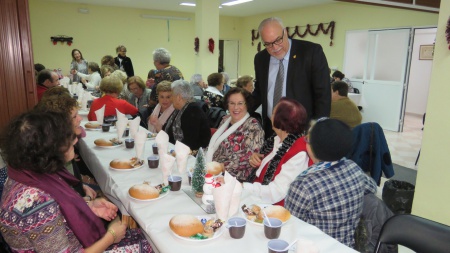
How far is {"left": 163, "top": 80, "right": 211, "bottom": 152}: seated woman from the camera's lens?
296 centimetres

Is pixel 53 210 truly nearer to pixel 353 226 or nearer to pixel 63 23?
pixel 353 226

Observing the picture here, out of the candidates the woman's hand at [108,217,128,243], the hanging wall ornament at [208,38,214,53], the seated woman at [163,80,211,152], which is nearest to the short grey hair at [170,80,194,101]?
the seated woman at [163,80,211,152]

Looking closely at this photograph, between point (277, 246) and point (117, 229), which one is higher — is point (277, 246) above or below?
above

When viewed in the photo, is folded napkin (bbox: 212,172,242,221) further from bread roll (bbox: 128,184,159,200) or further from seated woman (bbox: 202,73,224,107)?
seated woman (bbox: 202,73,224,107)

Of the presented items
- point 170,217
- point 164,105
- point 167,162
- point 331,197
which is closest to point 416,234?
point 331,197

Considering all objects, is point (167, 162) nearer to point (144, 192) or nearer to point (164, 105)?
point (144, 192)

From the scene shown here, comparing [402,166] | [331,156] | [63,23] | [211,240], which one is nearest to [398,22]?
[402,166]

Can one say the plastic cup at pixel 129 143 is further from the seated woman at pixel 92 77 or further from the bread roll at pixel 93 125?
the seated woman at pixel 92 77

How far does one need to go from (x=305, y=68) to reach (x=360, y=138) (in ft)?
3.40

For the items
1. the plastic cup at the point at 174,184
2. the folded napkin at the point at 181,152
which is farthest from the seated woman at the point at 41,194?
the folded napkin at the point at 181,152

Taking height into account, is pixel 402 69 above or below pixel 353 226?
above

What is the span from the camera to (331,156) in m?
1.41

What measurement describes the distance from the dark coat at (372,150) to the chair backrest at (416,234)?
162 centimetres

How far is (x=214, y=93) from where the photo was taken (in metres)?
4.50
